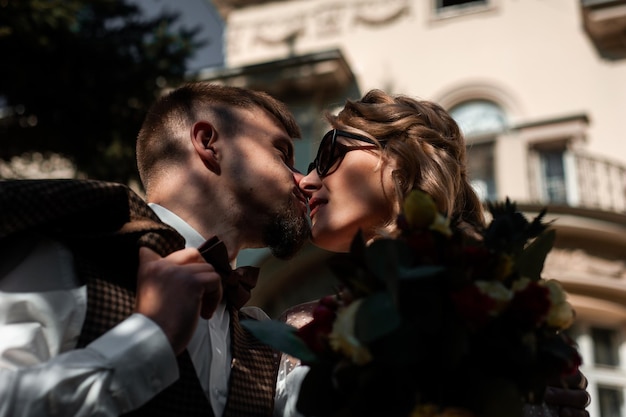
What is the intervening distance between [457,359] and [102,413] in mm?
811

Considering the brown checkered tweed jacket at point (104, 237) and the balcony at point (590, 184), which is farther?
the balcony at point (590, 184)

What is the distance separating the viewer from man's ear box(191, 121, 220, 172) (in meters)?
3.04

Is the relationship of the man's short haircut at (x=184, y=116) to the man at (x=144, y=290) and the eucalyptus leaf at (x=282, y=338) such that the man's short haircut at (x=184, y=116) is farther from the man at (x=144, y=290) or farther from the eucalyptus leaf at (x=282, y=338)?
the eucalyptus leaf at (x=282, y=338)

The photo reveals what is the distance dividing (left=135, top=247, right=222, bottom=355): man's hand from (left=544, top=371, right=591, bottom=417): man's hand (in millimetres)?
1160

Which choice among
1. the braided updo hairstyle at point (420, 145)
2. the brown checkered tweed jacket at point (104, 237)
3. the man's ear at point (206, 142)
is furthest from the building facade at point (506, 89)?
the brown checkered tweed jacket at point (104, 237)

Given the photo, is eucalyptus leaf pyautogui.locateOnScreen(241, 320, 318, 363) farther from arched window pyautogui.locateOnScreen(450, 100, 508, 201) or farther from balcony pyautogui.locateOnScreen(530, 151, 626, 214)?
balcony pyautogui.locateOnScreen(530, 151, 626, 214)

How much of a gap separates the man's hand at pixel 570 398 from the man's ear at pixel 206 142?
1404 millimetres

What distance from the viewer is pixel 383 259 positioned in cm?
164

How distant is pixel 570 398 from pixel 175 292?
1.35 metres

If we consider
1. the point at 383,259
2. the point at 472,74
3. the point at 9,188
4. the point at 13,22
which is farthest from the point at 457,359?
the point at 472,74

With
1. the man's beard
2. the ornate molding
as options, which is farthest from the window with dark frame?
the man's beard

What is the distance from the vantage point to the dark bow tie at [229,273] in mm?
2490

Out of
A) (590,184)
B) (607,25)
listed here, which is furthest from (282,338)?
(607,25)

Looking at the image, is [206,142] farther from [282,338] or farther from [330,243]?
[282,338]
